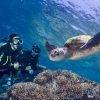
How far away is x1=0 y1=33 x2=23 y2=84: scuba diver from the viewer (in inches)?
301

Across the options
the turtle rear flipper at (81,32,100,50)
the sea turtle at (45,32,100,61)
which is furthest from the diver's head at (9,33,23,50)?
the turtle rear flipper at (81,32,100,50)

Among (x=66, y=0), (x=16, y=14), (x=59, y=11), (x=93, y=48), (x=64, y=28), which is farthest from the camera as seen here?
(x=64, y=28)

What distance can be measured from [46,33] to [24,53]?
49.6 ft

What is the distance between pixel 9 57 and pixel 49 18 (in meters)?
14.2

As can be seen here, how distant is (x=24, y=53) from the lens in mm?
9680

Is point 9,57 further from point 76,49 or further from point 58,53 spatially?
point 76,49

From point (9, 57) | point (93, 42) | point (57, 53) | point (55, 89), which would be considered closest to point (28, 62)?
point (9, 57)

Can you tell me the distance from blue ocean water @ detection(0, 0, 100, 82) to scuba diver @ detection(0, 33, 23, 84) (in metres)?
10.8

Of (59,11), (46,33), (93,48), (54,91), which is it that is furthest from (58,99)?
(46,33)

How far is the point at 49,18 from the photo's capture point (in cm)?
2144

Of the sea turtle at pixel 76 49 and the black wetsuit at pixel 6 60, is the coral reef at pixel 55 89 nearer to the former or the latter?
the black wetsuit at pixel 6 60

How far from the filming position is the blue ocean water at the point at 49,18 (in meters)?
19.0

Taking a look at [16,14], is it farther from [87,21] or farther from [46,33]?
[87,21]

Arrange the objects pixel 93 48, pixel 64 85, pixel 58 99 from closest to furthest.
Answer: pixel 93 48 < pixel 58 99 < pixel 64 85
